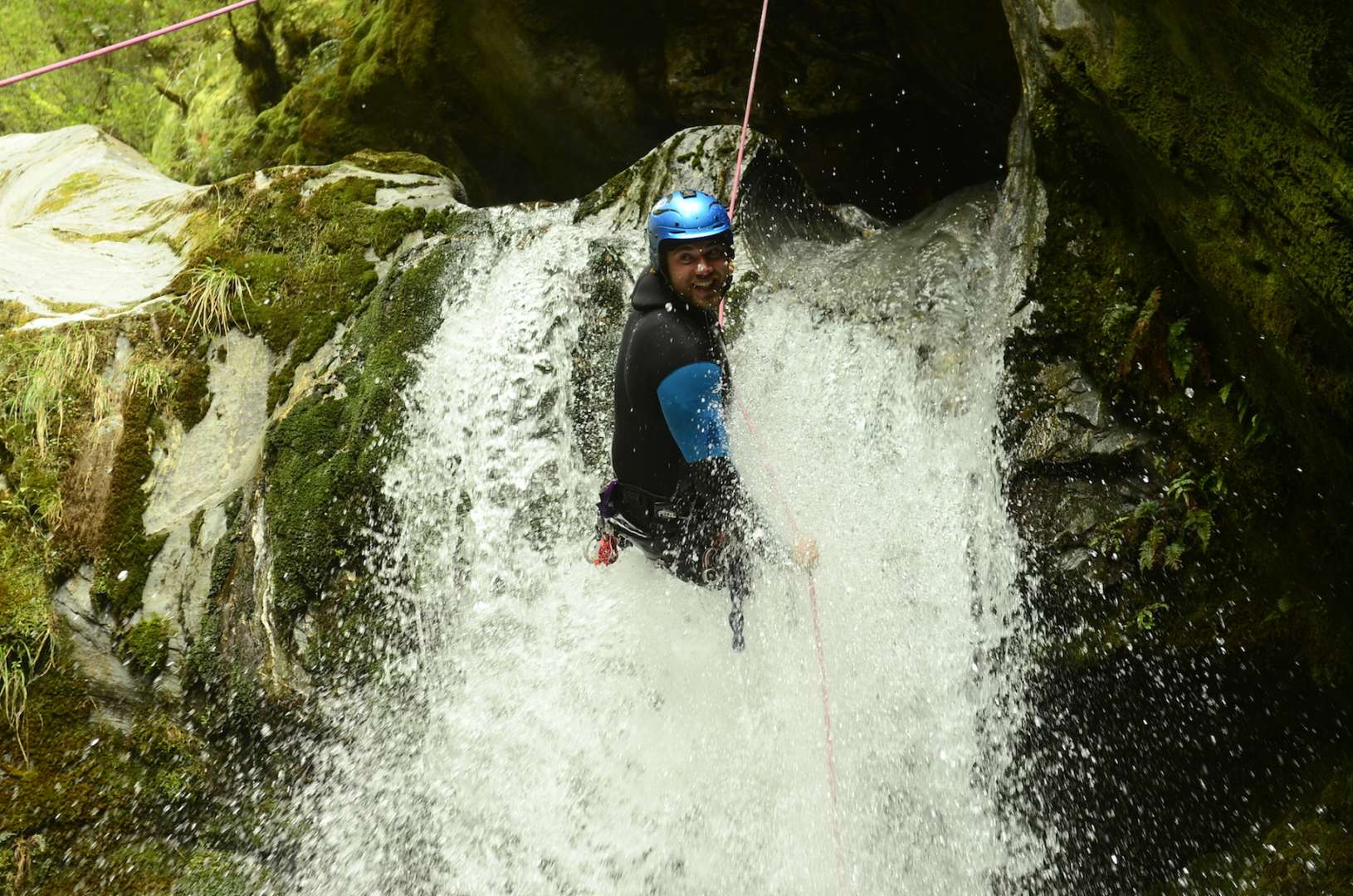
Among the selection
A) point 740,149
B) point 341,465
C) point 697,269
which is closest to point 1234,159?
point 697,269

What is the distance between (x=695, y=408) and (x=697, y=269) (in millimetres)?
590

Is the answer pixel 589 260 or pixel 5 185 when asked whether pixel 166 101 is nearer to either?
pixel 5 185

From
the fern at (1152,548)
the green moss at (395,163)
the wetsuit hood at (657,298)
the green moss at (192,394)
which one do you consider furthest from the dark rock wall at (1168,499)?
the green moss at (192,394)

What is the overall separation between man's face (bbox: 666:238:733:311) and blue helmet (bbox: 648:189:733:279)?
0.04 m

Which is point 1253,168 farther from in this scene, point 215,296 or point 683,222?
point 215,296

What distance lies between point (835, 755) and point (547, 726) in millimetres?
1557

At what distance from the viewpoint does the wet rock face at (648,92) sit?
7.39 meters

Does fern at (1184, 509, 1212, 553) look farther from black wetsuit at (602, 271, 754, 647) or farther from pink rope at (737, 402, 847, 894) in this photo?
black wetsuit at (602, 271, 754, 647)

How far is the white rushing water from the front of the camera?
178 inches

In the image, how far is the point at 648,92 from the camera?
8.42 meters

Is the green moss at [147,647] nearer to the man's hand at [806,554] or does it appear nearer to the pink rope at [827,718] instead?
the pink rope at [827,718]

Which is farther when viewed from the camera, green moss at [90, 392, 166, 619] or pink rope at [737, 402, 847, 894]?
green moss at [90, 392, 166, 619]

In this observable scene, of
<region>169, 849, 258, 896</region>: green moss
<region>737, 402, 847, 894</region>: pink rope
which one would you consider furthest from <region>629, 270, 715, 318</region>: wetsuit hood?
<region>169, 849, 258, 896</region>: green moss

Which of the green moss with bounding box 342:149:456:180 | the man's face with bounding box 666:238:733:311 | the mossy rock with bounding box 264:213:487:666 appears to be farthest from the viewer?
the green moss with bounding box 342:149:456:180
